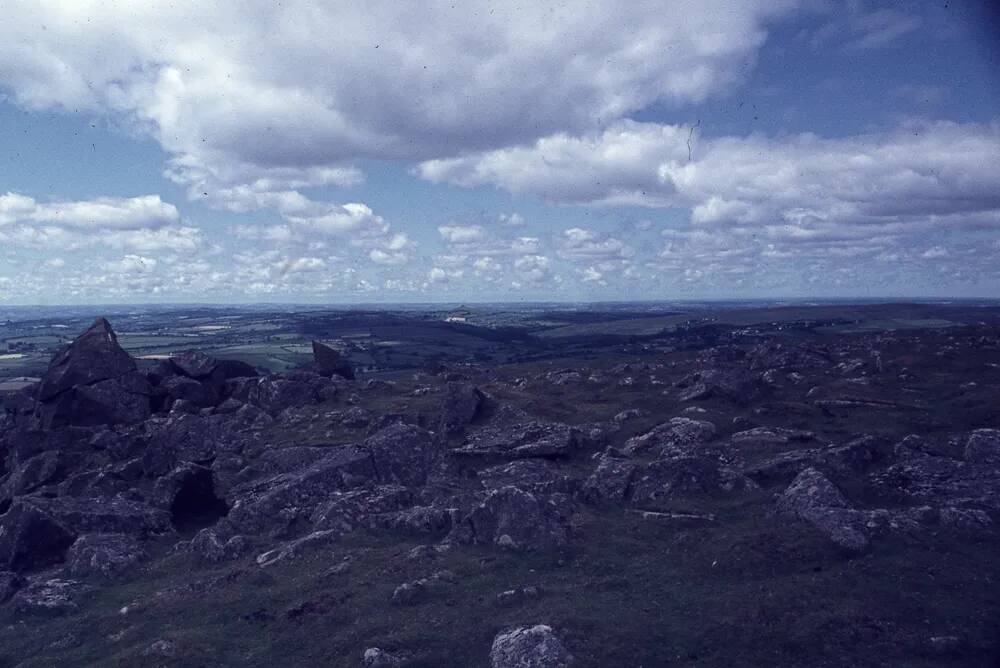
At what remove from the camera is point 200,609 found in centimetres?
2142

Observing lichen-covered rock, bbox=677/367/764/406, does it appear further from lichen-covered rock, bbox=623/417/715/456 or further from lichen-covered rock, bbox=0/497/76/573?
lichen-covered rock, bbox=0/497/76/573

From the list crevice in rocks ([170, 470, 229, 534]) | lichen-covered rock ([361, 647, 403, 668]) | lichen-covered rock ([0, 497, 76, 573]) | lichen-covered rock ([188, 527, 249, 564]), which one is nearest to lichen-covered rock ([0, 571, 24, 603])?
lichen-covered rock ([0, 497, 76, 573])

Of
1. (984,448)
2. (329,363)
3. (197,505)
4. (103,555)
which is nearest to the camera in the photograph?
(103,555)

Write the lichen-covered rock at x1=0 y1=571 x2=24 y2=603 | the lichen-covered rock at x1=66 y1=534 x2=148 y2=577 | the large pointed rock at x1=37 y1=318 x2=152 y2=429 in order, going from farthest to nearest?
the large pointed rock at x1=37 y1=318 x2=152 y2=429, the lichen-covered rock at x1=66 y1=534 x2=148 y2=577, the lichen-covered rock at x1=0 y1=571 x2=24 y2=603

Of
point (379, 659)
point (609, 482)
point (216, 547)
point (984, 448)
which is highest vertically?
point (984, 448)

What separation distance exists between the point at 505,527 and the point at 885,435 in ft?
71.8

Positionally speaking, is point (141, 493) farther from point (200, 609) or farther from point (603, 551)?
point (603, 551)

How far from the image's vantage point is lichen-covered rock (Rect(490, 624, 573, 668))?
15.8m

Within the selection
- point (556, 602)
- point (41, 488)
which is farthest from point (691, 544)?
point (41, 488)

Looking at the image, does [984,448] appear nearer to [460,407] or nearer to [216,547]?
[460,407]

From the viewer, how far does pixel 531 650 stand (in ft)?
52.6

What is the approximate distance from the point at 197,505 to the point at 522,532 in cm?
Result: 1839

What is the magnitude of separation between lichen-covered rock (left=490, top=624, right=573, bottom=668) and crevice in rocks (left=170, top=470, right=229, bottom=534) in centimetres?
2053

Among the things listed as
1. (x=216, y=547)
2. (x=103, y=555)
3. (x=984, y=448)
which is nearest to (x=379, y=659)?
(x=216, y=547)
